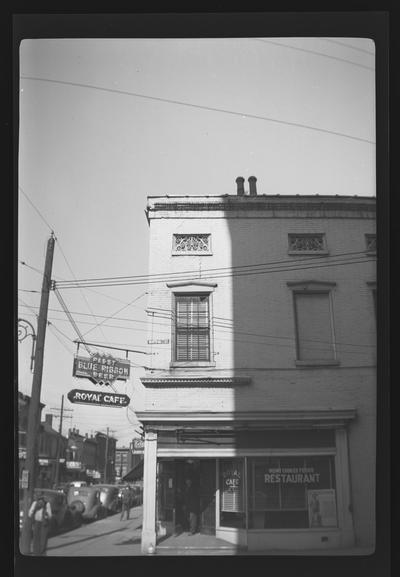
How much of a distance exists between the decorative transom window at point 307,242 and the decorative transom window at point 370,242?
2.97ft

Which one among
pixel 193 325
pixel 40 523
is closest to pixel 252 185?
pixel 193 325

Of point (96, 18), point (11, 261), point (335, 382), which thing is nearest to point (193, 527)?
point (335, 382)

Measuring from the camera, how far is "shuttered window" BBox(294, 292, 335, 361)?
6984 millimetres

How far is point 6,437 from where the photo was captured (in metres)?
4.51

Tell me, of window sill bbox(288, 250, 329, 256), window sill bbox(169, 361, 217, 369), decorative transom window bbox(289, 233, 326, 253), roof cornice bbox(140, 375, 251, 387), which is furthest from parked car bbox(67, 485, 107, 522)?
decorative transom window bbox(289, 233, 326, 253)

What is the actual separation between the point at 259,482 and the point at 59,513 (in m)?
2.45

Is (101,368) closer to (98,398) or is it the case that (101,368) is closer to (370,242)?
(98,398)

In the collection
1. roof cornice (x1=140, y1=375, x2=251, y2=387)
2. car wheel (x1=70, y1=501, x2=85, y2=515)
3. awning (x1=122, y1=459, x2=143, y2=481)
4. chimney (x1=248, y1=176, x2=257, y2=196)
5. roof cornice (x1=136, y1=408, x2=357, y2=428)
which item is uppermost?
chimney (x1=248, y1=176, x2=257, y2=196)

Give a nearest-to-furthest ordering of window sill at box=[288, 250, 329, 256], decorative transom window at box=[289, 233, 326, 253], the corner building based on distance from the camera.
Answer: the corner building
window sill at box=[288, 250, 329, 256]
decorative transom window at box=[289, 233, 326, 253]

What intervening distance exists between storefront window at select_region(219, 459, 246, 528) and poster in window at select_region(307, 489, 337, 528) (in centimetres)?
85

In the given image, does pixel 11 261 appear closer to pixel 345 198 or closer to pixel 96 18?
pixel 96 18

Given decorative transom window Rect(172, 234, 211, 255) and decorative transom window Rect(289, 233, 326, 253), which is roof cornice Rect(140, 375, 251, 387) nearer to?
decorative transom window Rect(172, 234, 211, 255)

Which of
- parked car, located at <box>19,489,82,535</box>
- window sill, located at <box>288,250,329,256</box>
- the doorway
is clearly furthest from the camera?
window sill, located at <box>288,250,329,256</box>
